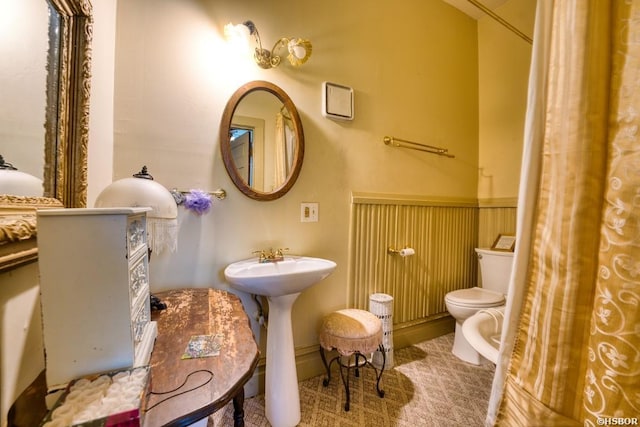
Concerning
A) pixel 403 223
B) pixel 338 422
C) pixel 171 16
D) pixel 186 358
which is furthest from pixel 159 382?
pixel 403 223

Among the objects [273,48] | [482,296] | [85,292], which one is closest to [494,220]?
[482,296]

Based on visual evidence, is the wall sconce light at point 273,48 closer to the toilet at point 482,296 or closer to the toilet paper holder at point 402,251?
the toilet paper holder at point 402,251

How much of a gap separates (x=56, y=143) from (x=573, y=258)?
3.98ft

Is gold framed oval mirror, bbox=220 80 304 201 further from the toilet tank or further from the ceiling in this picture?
the ceiling

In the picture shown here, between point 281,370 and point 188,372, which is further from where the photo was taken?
point 281,370

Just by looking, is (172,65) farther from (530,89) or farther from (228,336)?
(530,89)

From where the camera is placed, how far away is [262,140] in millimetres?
1559

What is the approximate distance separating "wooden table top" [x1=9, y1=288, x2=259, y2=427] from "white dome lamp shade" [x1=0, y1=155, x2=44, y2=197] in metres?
0.40

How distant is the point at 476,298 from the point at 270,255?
1593 millimetres

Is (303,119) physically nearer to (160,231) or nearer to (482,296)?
(160,231)

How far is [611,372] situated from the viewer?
409 mm

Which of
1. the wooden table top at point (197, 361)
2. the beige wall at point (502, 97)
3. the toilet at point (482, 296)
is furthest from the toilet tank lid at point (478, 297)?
the wooden table top at point (197, 361)

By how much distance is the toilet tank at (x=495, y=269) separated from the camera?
2029 millimetres

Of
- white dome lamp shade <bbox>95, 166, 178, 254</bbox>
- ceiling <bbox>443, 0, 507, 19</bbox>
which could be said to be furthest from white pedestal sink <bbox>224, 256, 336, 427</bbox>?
ceiling <bbox>443, 0, 507, 19</bbox>
